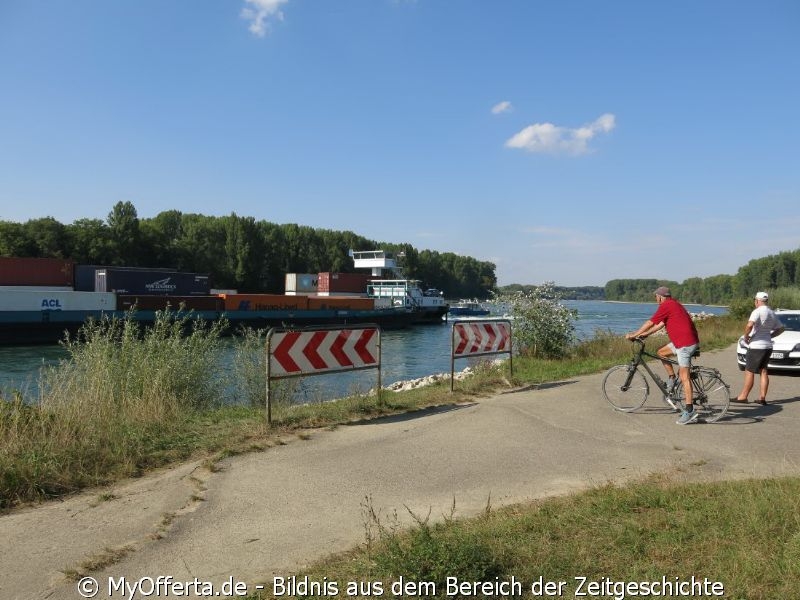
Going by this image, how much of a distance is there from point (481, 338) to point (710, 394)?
3.75 meters

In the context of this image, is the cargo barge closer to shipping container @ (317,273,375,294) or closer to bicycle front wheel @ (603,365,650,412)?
shipping container @ (317,273,375,294)

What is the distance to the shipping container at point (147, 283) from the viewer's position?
4141 cm

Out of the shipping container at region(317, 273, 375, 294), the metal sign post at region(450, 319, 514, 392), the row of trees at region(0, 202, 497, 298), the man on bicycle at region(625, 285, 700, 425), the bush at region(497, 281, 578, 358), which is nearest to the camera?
the man on bicycle at region(625, 285, 700, 425)

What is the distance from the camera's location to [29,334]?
112ft

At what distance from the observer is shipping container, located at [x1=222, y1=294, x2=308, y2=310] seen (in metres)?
45.6

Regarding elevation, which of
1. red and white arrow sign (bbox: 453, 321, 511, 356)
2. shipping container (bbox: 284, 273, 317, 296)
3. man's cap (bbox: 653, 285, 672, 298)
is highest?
shipping container (bbox: 284, 273, 317, 296)

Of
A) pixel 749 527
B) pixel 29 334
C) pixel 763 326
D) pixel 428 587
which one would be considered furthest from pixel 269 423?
pixel 29 334

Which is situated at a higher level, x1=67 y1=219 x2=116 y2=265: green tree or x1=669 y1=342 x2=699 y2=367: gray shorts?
x1=67 y1=219 x2=116 y2=265: green tree

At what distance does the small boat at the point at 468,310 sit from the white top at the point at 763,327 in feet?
220

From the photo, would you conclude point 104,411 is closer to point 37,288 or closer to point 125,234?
point 37,288

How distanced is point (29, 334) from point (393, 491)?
119 ft

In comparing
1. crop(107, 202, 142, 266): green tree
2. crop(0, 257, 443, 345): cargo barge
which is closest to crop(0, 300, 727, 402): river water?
crop(0, 257, 443, 345): cargo barge

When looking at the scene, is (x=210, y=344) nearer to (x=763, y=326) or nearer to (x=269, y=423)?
(x=269, y=423)

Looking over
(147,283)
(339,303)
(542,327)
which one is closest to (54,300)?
(147,283)
